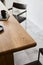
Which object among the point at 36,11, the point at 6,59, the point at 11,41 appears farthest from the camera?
the point at 36,11

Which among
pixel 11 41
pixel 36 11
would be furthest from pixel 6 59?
pixel 36 11

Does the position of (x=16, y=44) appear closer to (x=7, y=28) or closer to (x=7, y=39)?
(x=7, y=39)

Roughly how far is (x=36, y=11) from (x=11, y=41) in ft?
6.53

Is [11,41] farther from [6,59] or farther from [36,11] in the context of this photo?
[36,11]

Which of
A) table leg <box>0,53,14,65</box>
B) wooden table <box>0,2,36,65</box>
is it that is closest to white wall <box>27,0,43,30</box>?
wooden table <box>0,2,36,65</box>

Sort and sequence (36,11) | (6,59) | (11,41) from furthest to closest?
→ 1. (36,11)
2. (6,59)
3. (11,41)

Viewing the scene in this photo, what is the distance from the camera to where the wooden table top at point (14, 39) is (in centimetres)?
113

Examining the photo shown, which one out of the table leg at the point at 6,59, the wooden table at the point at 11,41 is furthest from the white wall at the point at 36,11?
the table leg at the point at 6,59

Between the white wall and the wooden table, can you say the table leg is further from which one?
the white wall

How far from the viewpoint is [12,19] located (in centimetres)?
168

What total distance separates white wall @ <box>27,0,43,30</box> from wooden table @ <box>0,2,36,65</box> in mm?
1471

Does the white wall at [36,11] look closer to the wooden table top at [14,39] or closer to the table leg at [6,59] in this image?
the wooden table top at [14,39]

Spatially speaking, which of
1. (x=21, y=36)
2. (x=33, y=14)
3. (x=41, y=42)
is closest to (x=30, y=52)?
(x=41, y=42)

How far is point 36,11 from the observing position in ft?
10.1
